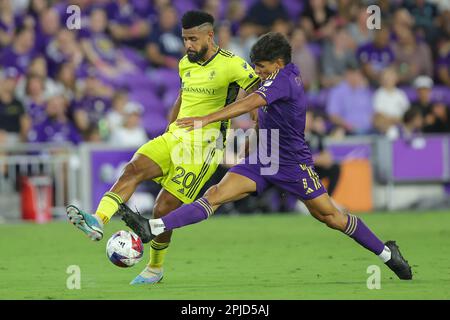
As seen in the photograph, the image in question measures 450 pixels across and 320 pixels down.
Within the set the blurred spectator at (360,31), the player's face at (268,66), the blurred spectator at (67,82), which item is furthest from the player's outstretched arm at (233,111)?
the blurred spectator at (360,31)

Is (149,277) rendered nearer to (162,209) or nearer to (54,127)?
(162,209)

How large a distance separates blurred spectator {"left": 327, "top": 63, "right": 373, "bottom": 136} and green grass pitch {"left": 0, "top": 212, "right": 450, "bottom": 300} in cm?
344

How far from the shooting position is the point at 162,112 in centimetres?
2052

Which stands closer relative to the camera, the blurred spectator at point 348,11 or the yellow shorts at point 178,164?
the yellow shorts at point 178,164

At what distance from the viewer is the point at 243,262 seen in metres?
11.4

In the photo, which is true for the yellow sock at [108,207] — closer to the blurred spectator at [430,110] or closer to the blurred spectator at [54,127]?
the blurred spectator at [54,127]

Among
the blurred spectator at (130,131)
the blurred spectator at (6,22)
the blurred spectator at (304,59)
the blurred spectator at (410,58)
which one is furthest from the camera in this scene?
the blurred spectator at (410,58)

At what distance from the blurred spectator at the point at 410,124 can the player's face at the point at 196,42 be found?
10.2m

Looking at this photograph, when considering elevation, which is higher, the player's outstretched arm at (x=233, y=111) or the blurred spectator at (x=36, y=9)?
the blurred spectator at (x=36, y=9)

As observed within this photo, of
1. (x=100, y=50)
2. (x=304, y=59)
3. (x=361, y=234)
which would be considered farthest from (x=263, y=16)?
(x=361, y=234)

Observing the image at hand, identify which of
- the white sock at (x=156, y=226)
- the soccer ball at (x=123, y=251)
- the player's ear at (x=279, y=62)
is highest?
the player's ear at (x=279, y=62)

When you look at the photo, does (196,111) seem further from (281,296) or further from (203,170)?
(281,296)

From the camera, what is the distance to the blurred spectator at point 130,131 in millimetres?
18578

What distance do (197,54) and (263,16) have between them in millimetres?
12179
